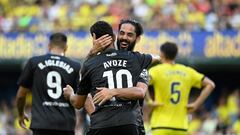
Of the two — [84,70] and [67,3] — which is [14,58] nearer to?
[67,3]

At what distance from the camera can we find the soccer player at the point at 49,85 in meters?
11.9

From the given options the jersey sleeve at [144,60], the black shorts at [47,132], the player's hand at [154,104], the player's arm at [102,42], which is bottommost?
the black shorts at [47,132]

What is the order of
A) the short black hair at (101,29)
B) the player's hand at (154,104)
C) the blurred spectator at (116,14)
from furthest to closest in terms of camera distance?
the blurred spectator at (116,14), the player's hand at (154,104), the short black hair at (101,29)

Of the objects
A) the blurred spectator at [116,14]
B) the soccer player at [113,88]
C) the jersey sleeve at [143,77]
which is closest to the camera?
the soccer player at [113,88]

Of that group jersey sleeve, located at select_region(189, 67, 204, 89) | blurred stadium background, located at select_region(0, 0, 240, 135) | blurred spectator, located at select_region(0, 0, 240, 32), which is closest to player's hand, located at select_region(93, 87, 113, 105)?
jersey sleeve, located at select_region(189, 67, 204, 89)

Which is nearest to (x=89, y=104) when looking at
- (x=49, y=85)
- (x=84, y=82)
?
(x=84, y=82)

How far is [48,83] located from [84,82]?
238cm

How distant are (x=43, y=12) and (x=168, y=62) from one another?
13.1m

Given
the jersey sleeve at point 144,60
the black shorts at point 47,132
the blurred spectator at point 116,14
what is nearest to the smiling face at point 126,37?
the jersey sleeve at point 144,60

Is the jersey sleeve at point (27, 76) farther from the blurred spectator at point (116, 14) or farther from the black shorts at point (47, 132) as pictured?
the blurred spectator at point (116, 14)

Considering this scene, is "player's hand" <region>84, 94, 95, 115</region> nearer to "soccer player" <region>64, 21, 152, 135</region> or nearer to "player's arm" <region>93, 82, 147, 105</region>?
"soccer player" <region>64, 21, 152, 135</region>

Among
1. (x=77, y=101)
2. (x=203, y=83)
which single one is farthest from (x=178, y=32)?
(x=77, y=101)

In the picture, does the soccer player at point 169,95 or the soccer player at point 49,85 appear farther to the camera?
the soccer player at point 169,95

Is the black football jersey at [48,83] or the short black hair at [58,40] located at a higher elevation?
the short black hair at [58,40]
